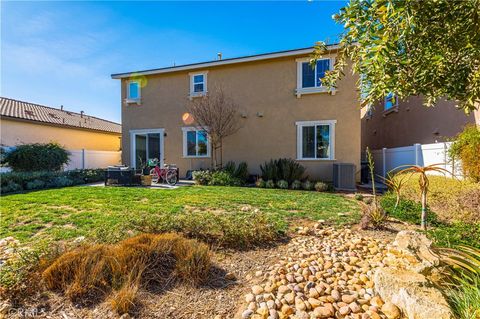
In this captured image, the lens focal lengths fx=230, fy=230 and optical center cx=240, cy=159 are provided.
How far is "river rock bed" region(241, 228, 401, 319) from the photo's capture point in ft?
7.29

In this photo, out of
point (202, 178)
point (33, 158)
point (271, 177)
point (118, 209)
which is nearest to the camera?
point (118, 209)

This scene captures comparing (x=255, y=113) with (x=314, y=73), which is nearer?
(x=314, y=73)

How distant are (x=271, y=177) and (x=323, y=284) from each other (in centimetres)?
791

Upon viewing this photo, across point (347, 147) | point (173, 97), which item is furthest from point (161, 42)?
point (347, 147)

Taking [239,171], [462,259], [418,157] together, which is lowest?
[462,259]

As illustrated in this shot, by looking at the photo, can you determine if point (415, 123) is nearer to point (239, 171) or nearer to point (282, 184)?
point (282, 184)

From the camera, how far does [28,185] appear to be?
9.20 meters

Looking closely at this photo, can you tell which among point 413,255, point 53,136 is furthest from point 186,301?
point 53,136

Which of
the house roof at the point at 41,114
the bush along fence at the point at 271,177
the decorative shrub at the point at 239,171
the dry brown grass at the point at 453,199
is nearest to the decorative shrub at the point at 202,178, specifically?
the bush along fence at the point at 271,177

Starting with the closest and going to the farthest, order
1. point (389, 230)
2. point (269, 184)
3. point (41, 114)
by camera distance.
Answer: point (389, 230) → point (269, 184) → point (41, 114)

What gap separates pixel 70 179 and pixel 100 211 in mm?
6915

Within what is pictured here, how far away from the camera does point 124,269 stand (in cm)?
272

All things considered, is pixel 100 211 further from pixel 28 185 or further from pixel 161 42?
pixel 161 42

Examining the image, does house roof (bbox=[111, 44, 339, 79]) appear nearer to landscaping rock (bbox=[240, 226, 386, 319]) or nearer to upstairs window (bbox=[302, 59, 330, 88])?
upstairs window (bbox=[302, 59, 330, 88])
